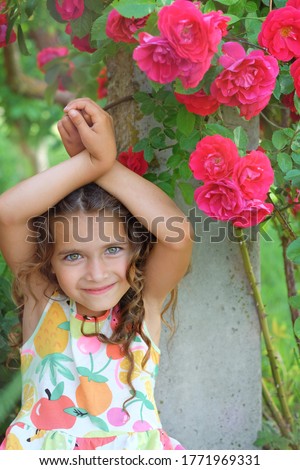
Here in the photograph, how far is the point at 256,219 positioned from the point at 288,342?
1787 mm

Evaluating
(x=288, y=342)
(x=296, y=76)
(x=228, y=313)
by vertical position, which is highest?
(x=296, y=76)

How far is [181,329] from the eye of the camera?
2.23 metres

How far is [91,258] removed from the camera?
1.80 m

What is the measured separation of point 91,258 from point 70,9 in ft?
2.04

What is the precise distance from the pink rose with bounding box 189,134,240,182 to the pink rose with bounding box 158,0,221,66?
0.83 ft

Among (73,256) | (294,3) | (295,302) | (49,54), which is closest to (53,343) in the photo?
(73,256)

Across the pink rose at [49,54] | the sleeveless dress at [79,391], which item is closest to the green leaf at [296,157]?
the sleeveless dress at [79,391]

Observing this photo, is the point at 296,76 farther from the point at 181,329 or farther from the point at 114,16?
the point at 181,329

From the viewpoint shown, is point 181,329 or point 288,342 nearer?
point 181,329

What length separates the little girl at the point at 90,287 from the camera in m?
1.78

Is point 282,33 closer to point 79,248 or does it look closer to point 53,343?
point 79,248

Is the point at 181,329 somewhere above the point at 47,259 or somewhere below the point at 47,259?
below

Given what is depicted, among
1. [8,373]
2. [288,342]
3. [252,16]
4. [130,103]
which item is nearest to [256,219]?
[252,16]

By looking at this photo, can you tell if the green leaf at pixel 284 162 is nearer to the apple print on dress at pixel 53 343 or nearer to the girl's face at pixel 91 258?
the girl's face at pixel 91 258
